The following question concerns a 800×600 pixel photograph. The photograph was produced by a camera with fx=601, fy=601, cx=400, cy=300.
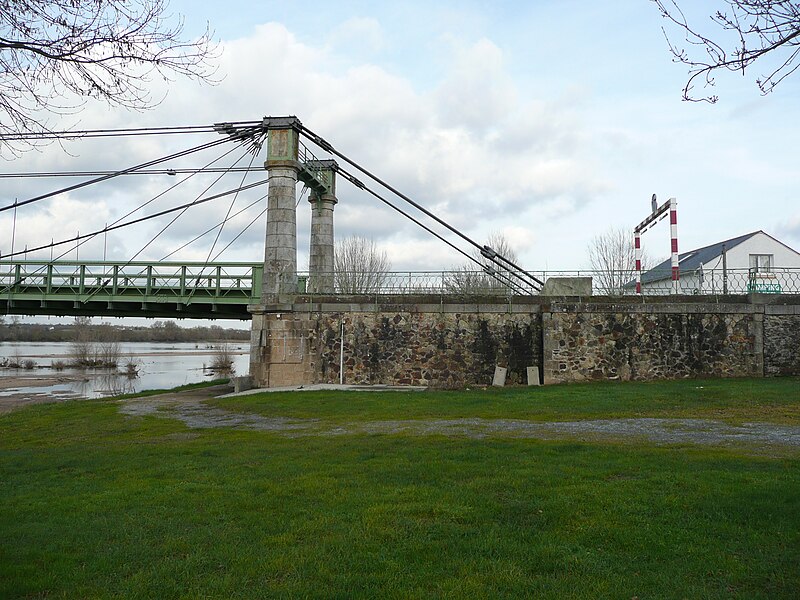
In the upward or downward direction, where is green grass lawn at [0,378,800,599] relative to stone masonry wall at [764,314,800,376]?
downward

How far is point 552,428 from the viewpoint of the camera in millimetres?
12078

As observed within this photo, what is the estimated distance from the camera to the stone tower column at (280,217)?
22047mm

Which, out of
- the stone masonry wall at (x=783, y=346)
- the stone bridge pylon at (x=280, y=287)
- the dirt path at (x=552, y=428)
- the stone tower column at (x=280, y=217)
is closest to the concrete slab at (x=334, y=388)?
the stone bridge pylon at (x=280, y=287)

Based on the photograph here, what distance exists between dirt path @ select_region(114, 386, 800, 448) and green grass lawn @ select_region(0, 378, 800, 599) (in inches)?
36.5

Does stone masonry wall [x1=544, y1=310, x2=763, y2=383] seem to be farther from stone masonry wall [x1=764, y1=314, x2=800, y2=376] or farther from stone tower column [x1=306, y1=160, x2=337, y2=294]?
stone tower column [x1=306, y1=160, x2=337, y2=294]

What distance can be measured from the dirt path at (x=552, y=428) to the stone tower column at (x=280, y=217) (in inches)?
283

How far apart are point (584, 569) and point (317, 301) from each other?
18415 millimetres

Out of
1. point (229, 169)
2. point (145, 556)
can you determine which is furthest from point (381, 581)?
point (229, 169)

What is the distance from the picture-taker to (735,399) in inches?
611

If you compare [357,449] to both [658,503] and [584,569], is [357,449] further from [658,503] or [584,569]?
[584,569]

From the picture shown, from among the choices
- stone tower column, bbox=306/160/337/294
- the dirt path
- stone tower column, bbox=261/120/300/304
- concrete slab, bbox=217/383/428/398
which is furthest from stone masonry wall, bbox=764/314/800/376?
stone tower column, bbox=261/120/300/304

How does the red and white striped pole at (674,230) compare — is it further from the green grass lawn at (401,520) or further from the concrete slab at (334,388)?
the green grass lawn at (401,520)

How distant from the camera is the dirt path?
10.5 m

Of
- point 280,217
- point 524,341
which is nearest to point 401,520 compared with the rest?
point 524,341
